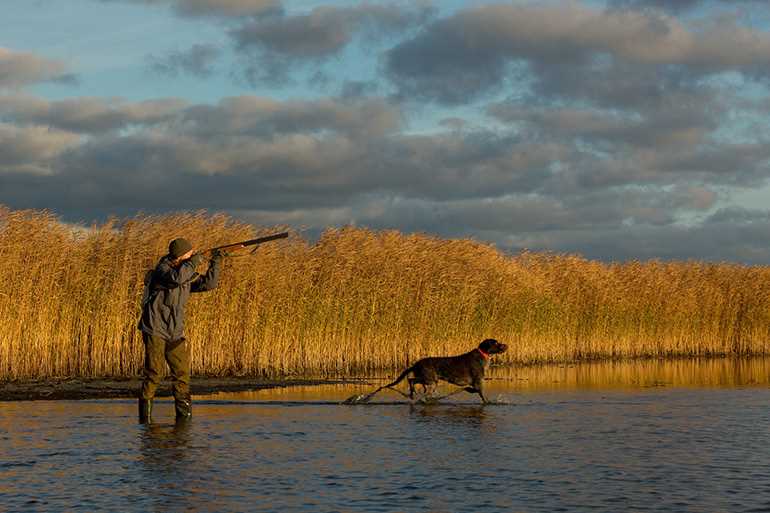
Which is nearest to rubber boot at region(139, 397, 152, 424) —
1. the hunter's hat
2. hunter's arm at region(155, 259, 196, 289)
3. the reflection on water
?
hunter's arm at region(155, 259, 196, 289)

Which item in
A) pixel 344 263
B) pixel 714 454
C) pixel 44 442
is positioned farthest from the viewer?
pixel 344 263

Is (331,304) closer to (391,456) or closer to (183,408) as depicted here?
(183,408)

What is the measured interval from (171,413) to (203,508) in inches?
290

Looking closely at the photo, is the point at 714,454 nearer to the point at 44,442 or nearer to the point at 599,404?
the point at 599,404

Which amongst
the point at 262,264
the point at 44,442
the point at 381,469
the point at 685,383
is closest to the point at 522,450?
the point at 381,469

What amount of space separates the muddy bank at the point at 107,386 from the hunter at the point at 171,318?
4.40 m

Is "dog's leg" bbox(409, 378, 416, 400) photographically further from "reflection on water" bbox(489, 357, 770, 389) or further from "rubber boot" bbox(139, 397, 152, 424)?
"rubber boot" bbox(139, 397, 152, 424)

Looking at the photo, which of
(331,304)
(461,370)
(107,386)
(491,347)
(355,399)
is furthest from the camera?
(331,304)

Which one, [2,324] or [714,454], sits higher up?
[2,324]

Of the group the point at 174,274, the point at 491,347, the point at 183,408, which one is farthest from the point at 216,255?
the point at 491,347

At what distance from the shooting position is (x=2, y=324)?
2098 cm

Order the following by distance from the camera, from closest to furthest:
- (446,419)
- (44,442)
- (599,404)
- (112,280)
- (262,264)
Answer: (44,442) < (446,419) < (599,404) < (112,280) < (262,264)

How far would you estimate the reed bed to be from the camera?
22.0 meters

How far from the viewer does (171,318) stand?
47.0 ft
